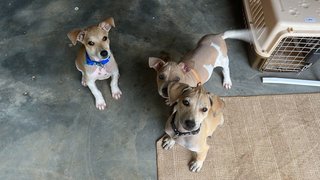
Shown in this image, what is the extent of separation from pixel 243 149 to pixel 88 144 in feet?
5.23

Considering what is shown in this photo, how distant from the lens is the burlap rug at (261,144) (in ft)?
10.1

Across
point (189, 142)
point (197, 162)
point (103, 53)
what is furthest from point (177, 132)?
point (103, 53)

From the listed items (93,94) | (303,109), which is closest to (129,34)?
(93,94)

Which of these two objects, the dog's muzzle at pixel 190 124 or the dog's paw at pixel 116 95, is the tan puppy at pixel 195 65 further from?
the dog's paw at pixel 116 95

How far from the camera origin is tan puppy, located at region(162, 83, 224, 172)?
2357 mm

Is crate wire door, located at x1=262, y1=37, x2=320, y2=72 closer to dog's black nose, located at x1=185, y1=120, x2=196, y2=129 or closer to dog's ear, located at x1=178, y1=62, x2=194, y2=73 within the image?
dog's ear, located at x1=178, y1=62, x2=194, y2=73

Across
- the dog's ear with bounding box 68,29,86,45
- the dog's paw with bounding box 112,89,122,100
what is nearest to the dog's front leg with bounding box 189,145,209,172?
the dog's paw with bounding box 112,89,122,100

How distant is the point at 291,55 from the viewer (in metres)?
3.62

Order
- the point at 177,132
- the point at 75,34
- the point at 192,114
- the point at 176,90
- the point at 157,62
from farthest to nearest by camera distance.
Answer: the point at 157,62 → the point at 75,34 → the point at 177,132 → the point at 176,90 → the point at 192,114

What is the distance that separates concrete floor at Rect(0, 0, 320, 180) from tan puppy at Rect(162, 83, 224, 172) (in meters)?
0.70

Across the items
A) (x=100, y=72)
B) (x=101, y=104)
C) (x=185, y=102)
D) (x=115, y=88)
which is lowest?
(x=101, y=104)

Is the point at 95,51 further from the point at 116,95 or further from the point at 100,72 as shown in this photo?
the point at 116,95

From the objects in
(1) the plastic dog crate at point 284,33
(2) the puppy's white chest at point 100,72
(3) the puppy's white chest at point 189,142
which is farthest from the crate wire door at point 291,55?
(2) the puppy's white chest at point 100,72

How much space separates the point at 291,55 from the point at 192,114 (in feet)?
6.15
